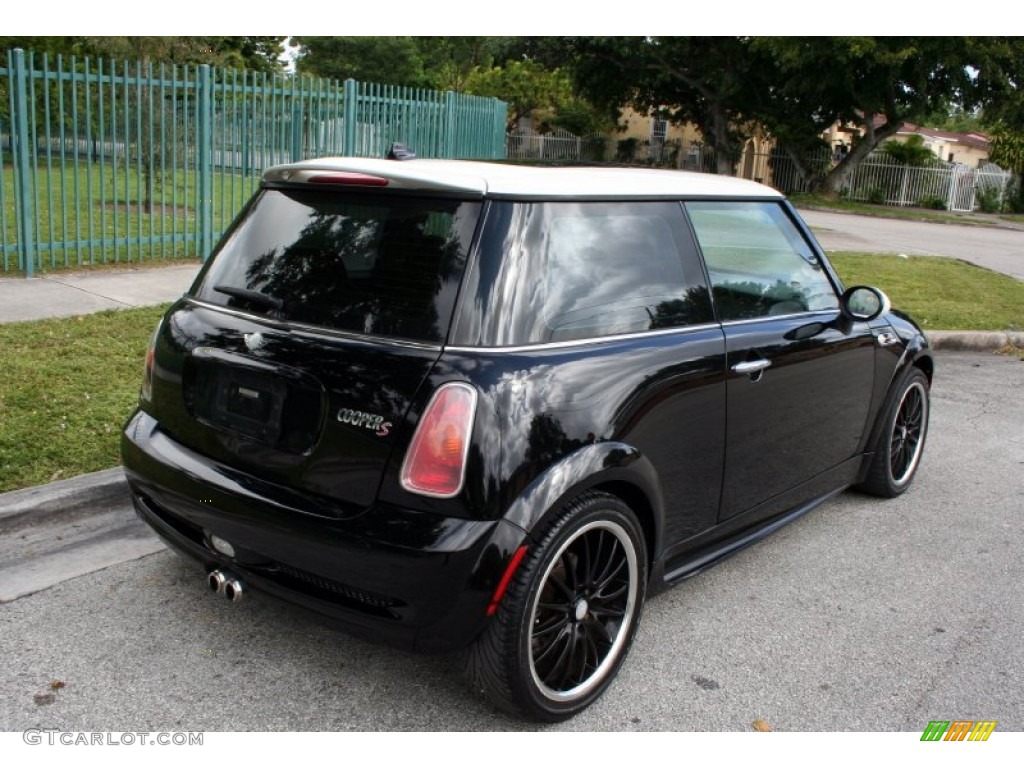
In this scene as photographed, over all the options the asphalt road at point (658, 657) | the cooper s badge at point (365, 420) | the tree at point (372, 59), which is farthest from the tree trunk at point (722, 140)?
the cooper s badge at point (365, 420)

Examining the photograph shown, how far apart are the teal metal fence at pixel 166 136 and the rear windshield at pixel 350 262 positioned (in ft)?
19.9

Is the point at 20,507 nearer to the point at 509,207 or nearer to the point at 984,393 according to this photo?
the point at 509,207

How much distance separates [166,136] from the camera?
1123 cm

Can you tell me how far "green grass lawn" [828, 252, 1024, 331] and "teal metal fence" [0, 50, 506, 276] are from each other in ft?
21.4

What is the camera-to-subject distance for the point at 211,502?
2.95 metres

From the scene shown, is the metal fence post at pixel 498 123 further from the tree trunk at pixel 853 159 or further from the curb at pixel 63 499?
the tree trunk at pixel 853 159

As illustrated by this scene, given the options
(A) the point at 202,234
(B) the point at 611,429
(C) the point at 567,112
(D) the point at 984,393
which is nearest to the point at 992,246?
(D) the point at 984,393

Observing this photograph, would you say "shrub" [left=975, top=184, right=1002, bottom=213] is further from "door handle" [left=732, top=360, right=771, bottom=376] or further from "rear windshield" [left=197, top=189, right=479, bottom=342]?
"rear windshield" [left=197, top=189, right=479, bottom=342]

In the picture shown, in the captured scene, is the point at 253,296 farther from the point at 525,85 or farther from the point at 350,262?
the point at 525,85

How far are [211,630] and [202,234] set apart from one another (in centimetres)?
806

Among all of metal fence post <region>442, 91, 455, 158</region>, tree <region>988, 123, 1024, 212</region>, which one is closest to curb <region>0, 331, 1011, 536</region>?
metal fence post <region>442, 91, 455, 158</region>

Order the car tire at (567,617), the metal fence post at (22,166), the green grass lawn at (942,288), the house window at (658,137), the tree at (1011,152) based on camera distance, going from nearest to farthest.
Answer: the car tire at (567,617) → the metal fence post at (22,166) → the green grass lawn at (942,288) → the tree at (1011,152) → the house window at (658,137)

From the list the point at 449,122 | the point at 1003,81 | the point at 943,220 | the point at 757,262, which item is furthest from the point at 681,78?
the point at 757,262

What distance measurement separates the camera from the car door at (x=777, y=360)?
3588 mm
